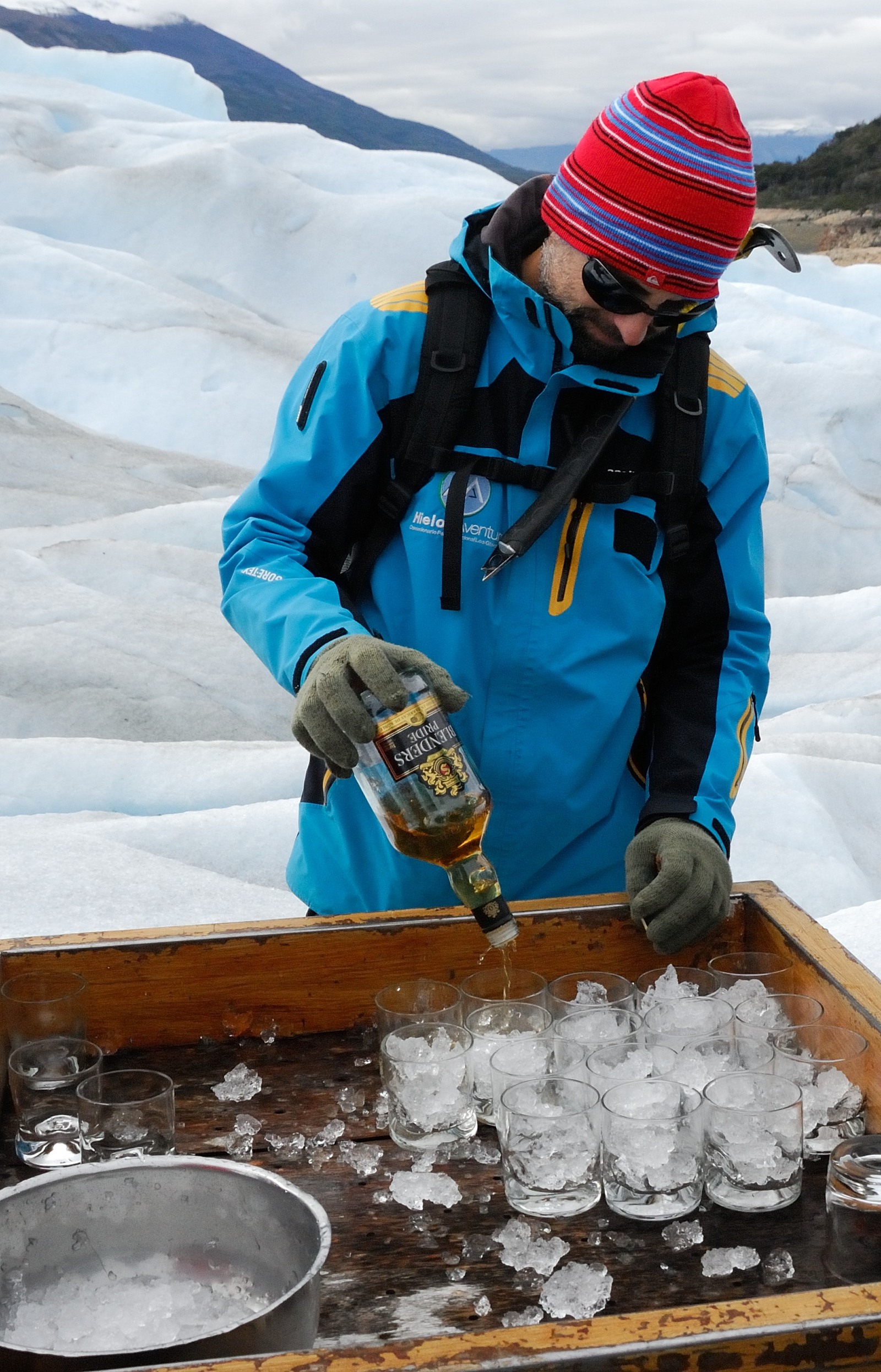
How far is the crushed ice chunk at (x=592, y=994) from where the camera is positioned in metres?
1.70

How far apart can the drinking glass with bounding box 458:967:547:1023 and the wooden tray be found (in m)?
0.14

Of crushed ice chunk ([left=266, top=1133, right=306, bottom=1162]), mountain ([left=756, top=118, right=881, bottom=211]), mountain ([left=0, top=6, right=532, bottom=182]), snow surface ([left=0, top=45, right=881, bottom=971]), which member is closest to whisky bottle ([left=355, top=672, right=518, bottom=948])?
crushed ice chunk ([left=266, top=1133, right=306, bottom=1162])

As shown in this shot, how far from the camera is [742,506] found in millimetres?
2145

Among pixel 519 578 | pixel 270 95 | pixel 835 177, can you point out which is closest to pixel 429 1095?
pixel 519 578

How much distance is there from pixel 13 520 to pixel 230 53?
46.0m

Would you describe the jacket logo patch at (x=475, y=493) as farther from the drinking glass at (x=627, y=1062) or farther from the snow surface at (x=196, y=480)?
the snow surface at (x=196, y=480)

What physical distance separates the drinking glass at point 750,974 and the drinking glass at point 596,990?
137 mm

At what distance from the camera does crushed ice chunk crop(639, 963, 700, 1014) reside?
1.71 meters

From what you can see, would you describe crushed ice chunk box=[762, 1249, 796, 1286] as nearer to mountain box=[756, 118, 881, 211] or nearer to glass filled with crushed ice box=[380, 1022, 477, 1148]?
glass filled with crushed ice box=[380, 1022, 477, 1148]

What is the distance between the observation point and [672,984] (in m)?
A: 1.74

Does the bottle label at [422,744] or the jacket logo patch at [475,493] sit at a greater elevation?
the jacket logo patch at [475,493]

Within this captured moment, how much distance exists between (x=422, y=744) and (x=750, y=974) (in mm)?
565

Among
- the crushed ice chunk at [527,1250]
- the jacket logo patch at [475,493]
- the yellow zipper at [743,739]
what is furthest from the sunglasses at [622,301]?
the crushed ice chunk at [527,1250]

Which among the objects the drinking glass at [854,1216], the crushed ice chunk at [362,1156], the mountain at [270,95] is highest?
the drinking glass at [854,1216]
